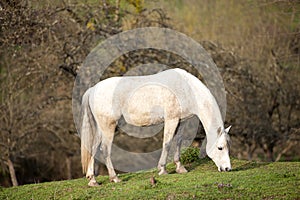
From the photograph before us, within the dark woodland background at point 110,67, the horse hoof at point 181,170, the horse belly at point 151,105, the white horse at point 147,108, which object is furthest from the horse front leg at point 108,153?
the dark woodland background at point 110,67

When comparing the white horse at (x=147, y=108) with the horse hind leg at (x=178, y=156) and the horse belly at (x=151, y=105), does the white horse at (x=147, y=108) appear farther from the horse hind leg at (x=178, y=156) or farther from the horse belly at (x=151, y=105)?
the horse hind leg at (x=178, y=156)

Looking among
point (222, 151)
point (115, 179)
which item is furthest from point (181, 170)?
point (115, 179)

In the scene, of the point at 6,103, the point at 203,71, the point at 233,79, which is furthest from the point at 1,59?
the point at 233,79

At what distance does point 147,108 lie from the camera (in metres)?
9.27

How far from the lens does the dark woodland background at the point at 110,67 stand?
13.4m

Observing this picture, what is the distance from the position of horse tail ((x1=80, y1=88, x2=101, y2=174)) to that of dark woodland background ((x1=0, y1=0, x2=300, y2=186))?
354 cm

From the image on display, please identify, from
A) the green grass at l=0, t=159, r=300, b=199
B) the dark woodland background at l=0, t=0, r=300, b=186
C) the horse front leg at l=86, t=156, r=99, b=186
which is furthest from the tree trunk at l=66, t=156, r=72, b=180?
the horse front leg at l=86, t=156, r=99, b=186

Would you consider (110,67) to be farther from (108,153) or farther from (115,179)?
(115,179)

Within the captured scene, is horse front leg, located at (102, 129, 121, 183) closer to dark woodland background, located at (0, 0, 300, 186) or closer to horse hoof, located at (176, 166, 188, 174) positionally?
horse hoof, located at (176, 166, 188, 174)

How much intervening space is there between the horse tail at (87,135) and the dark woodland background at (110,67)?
139 inches

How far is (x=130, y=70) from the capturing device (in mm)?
14758

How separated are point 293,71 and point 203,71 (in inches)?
169

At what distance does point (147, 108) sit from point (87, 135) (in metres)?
1.23

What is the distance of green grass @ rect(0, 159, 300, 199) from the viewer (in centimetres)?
743
